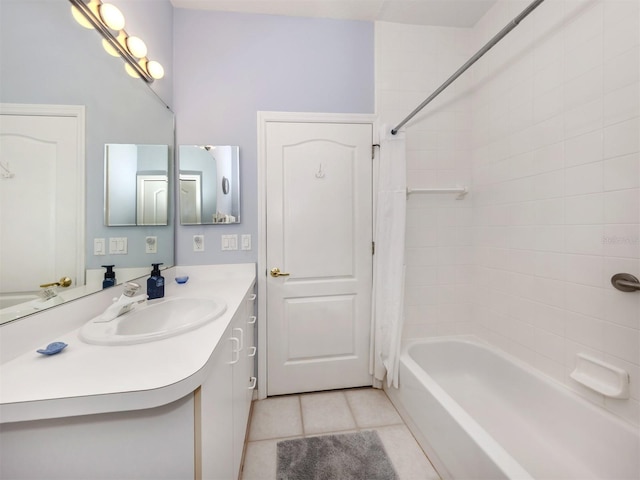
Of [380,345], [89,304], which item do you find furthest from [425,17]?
[89,304]

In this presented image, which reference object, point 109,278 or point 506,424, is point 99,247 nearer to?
point 109,278

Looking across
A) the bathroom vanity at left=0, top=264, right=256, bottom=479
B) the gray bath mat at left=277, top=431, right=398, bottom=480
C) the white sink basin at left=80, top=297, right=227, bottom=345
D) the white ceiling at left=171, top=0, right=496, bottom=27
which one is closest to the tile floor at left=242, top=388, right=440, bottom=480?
the gray bath mat at left=277, top=431, right=398, bottom=480

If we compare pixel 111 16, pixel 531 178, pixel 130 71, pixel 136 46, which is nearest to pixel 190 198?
pixel 130 71

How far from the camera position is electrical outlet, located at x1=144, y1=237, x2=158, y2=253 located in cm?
142

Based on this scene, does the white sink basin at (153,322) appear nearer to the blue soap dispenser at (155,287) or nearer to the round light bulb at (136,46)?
the blue soap dispenser at (155,287)

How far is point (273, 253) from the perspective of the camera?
1.81 metres

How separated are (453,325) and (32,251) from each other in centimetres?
235

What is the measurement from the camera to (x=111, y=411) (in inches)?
22.0

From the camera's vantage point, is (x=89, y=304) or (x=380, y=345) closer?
(x=89, y=304)

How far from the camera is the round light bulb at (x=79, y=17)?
95cm

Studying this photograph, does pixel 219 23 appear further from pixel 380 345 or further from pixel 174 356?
pixel 380 345

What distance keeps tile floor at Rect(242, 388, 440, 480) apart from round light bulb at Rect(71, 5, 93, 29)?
6.96 feet

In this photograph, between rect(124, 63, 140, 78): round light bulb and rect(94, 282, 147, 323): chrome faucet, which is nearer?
rect(94, 282, 147, 323): chrome faucet

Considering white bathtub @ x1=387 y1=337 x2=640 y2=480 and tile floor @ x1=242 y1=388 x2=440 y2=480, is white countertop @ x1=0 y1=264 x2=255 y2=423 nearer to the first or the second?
tile floor @ x1=242 y1=388 x2=440 y2=480
